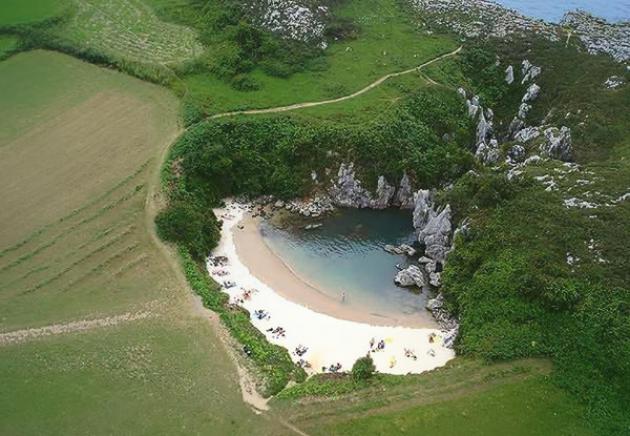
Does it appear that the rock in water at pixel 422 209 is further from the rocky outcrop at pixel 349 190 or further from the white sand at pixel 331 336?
the white sand at pixel 331 336

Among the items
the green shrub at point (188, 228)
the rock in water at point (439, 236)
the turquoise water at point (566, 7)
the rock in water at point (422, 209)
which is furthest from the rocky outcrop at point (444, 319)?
the turquoise water at point (566, 7)

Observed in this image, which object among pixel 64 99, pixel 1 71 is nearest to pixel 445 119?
pixel 64 99

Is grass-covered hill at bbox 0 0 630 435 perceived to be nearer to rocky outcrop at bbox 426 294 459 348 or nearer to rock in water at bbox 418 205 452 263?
rocky outcrop at bbox 426 294 459 348

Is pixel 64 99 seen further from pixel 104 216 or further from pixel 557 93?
pixel 557 93

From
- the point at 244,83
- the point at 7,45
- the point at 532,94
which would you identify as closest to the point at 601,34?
the point at 532,94

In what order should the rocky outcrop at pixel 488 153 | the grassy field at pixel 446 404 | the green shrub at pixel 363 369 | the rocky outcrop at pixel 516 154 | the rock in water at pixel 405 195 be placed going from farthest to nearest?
the rocky outcrop at pixel 488 153 → the rocky outcrop at pixel 516 154 → the rock in water at pixel 405 195 → the green shrub at pixel 363 369 → the grassy field at pixel 446 404
